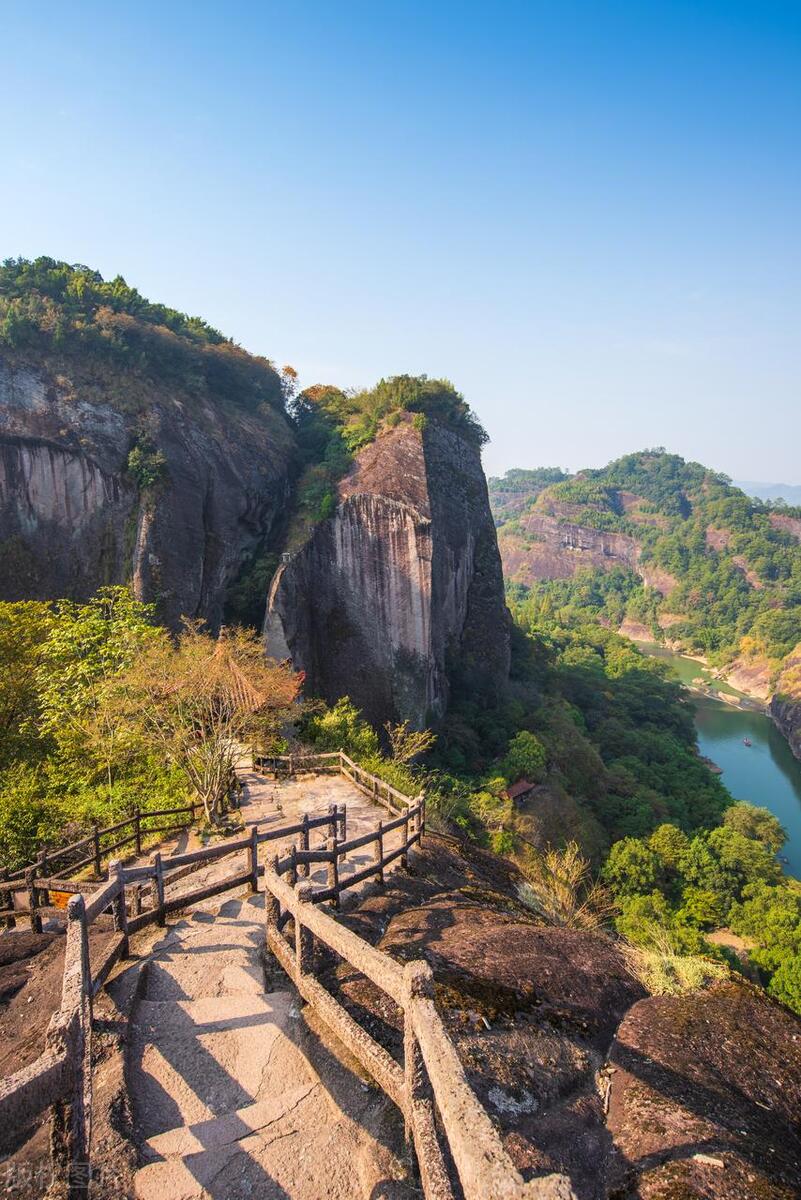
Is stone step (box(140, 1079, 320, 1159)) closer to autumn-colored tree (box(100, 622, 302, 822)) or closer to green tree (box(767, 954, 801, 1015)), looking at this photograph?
autumn-colored tree (box(100, 622, 302, 822))

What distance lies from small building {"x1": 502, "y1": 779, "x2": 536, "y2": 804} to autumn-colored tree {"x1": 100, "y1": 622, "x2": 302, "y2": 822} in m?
17.5

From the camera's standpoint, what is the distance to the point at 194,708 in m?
11.9

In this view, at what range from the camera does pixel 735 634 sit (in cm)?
10119

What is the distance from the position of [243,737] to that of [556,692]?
3401 cm

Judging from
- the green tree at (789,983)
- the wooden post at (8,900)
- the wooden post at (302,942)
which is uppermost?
the wooden post at (302,942)

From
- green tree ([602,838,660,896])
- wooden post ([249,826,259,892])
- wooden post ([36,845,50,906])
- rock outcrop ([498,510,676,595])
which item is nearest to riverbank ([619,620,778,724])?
rock outcrop ([498,510,676,595])

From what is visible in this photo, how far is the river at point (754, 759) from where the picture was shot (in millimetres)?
47969

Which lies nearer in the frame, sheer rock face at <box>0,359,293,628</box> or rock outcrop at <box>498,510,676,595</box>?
sheer rock face at <box>0,359,293,628</box>

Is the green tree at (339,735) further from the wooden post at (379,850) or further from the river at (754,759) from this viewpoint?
the river at (754,759)

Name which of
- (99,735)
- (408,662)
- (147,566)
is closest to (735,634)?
(408,662)

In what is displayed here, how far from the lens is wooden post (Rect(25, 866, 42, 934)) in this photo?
21.5 feet

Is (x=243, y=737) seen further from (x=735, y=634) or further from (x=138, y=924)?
(x=735, y=634)

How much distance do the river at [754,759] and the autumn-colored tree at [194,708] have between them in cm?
4343

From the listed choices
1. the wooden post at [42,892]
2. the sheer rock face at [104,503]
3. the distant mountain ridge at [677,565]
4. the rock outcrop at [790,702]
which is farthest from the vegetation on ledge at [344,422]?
the distant mountain ridge at [677,565]
